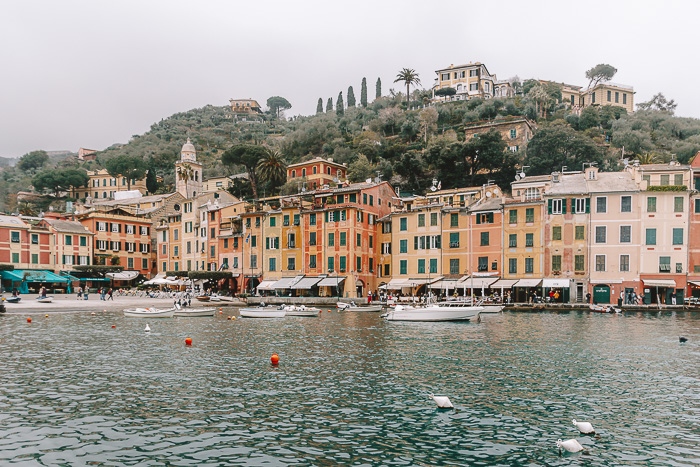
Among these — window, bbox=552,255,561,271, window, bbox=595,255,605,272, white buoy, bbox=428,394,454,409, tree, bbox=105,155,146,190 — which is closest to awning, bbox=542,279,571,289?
window, bbox=552,255,561,271

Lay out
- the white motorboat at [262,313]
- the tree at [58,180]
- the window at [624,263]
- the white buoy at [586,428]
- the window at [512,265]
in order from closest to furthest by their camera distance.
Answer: the white buoy at [586,428], the white motorboat at [262,313], the window at [624,263], the window at [512,265], the tree at [58,180]

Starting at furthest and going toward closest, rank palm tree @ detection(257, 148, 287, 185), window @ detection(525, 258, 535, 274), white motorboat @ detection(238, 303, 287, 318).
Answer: palm tree @ detection(257, 148, 287, 185)
window @ detection(525, 258, 535, 274)
white motorboat @ detection(238, 303, 287, 318)

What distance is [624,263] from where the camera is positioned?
60719mm

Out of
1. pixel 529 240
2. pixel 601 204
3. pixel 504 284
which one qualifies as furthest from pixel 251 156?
pixel 601 204

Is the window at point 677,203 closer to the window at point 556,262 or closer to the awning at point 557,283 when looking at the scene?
the window at point 556,262

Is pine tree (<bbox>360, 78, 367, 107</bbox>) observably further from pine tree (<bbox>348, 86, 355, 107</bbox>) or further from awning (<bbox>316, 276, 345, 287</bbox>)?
awning (<bbox>316, 276, 345, 287</bbox>)

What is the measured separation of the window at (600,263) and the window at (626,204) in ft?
18.7

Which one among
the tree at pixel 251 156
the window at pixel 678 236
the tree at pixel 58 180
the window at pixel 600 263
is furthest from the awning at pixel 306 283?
the tree at pixel 58 180

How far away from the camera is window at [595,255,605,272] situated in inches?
2416

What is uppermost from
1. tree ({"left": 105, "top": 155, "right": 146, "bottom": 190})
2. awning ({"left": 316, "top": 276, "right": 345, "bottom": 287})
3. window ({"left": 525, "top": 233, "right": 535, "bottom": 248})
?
tree ({"left": 105, "top": 155, "right": 146, "bottom": 190})

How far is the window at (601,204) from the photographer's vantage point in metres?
61.7

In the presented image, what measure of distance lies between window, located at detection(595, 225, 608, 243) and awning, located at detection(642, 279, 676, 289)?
19.9 ft

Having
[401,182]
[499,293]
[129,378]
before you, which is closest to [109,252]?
[401,182]

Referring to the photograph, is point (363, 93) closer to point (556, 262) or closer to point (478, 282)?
point (478, 282)
